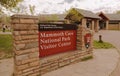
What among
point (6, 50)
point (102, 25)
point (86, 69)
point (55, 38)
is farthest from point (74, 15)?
point (86, 69)

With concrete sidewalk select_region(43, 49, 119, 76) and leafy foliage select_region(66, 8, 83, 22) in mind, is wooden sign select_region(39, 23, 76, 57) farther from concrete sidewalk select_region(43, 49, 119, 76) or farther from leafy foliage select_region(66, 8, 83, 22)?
leafy foliage select_region(66, 8, 83, 22)

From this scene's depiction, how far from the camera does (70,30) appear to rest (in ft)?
30.7

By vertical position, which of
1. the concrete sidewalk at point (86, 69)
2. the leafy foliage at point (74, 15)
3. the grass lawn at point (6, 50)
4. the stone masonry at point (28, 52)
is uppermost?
the leafy foliage at point (74, 15)

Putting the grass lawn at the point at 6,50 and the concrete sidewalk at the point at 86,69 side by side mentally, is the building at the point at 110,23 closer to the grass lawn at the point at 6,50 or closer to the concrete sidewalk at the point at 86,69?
the grass lawn at the point at 6,50

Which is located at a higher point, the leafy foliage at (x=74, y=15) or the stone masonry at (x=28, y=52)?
the leafy foliage at (x=74, y=15)

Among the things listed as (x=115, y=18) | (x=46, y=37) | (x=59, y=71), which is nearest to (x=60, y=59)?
(x=59, y=71)

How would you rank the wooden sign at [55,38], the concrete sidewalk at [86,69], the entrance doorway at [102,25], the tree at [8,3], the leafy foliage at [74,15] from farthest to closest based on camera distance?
the entrance doorway at [102,25]
the leafy foliage at [74,15]
the tree at [8,3]
the wooden sign at [55,38]
the concrete sidewalk at [86,69]

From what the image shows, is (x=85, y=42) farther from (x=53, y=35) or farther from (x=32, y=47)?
(x=32, y=47)

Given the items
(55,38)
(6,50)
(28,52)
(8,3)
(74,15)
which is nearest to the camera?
(28,52)

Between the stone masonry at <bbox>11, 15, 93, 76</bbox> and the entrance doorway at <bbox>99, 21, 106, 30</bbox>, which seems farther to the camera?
the entrance doorway at <bbox>99, 21, 106, 30</bbox>

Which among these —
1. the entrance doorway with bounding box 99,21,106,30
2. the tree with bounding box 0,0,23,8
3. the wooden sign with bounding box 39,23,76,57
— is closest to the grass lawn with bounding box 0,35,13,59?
the wooden sign with bounding box 39,23,76,57

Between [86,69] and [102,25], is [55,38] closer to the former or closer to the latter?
[86,69]

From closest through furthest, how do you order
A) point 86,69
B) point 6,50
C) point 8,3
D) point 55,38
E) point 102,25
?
point 86,69
point 55,38
point 6,50
point 8,3
point 102,25

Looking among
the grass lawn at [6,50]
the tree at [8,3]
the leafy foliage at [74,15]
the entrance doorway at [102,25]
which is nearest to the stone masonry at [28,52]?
the grass lawn at [6,50]
